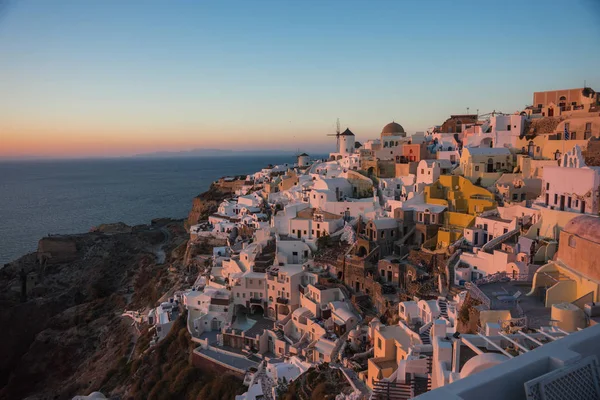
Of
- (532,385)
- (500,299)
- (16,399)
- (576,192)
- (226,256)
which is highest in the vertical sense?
(532,385)

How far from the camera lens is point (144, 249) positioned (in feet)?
160

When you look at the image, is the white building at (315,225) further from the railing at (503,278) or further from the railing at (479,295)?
the railing at (479,295)

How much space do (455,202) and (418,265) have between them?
4.83m

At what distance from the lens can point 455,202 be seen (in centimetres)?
2294

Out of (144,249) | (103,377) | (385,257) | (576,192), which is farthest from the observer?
(144,249)

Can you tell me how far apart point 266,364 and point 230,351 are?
2.94 m

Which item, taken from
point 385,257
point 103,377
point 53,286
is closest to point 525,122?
point 385,257

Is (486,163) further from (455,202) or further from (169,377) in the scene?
(169,377)

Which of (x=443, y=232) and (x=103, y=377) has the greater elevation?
(x=443, y=232)

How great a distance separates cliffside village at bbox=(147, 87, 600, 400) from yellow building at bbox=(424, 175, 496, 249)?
0.24ft

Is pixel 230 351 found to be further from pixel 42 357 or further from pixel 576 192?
pixel 42 357

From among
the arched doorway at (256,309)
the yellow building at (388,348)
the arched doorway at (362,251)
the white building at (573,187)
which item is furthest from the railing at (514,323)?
the arched doorway at (256,309)

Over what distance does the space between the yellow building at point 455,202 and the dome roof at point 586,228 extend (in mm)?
10601

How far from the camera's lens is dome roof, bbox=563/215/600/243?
368 inches
